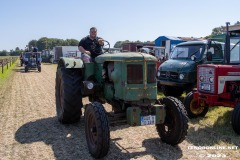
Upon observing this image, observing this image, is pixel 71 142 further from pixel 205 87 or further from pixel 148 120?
pixel 205 87

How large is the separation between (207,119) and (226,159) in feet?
8.75

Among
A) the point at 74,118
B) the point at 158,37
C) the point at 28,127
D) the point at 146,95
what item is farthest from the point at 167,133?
the point at 158,37

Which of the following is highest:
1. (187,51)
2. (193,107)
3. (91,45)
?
(91,45)

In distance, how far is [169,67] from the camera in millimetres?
9430

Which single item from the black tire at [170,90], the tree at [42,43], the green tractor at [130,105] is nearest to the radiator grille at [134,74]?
the green tractor at [130,105]

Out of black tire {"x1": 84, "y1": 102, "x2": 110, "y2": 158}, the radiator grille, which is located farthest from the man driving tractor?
black tire {"x1": 84, "y1": 102, "x2": 110, "y2": 158}

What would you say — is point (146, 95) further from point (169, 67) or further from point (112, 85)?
point (169, 67)

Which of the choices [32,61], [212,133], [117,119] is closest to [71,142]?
[117,119]

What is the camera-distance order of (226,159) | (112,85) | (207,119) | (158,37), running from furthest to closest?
(158,37) → (207,119) → (112,85) → (226,159)

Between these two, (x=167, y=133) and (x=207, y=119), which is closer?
(x=167, y=133)

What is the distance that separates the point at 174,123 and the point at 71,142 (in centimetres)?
187

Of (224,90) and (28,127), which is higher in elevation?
(224,90)

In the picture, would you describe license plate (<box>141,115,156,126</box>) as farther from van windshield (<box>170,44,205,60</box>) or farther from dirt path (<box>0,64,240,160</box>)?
van windshield (<box>170,44,205,60</box>)

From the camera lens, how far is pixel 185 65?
29.4 feet
